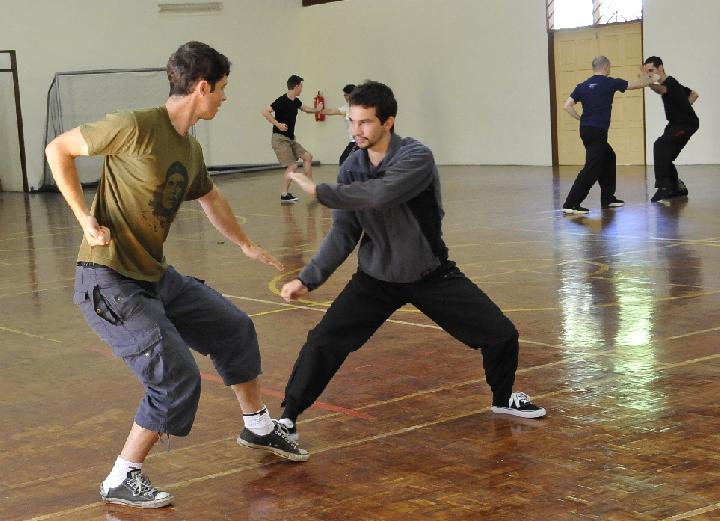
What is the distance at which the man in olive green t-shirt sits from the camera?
4332 millimetres

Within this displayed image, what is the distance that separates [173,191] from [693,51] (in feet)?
59.8

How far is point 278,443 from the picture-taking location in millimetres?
4984

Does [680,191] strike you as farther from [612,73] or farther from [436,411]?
[436,411]

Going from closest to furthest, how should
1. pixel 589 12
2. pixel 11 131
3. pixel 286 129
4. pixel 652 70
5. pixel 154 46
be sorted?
pixel 652 70
pixel 286 129
pixel 589 12
pixel 11 131
pixel 154 46

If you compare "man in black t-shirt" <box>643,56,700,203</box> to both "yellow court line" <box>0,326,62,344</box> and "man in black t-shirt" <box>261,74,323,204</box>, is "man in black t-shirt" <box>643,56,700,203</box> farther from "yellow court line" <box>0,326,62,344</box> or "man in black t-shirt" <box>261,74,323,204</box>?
"yellow court line" <box>0,326,62,344</box>

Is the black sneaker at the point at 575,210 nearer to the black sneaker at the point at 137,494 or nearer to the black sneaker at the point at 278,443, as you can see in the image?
the black sneaker at the point at 278,443

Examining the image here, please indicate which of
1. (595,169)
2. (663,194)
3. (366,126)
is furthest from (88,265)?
(663,194)

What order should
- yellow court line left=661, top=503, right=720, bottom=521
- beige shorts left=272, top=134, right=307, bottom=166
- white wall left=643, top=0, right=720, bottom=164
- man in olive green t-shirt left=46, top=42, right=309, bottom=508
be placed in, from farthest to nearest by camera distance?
white wall left=643, top=0, right=720, bottom=164
beige shorts left=272, top=134, right=307, bottom=166
man in olive green t-shirt left=46, top=42, right=309, bottom=508
yellow court line left=661, top=503, right=720, bottom=521

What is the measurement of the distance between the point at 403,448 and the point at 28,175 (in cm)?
2124

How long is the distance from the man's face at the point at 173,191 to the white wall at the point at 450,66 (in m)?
19.9

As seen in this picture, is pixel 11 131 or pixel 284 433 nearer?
pixel 284 433

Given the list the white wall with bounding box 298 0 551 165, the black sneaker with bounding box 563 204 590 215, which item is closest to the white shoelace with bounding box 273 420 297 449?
the black sneaker with bounding box 563 204 590 215

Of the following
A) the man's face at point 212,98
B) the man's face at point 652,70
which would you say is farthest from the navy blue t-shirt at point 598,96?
the man's face at point 212,98

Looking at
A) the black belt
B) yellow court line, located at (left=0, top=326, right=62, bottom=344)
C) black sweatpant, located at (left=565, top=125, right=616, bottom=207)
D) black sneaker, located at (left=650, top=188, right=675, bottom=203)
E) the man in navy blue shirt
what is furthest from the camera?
black sneaker, located at (left=650, top=188, right=675, bottom=203)
